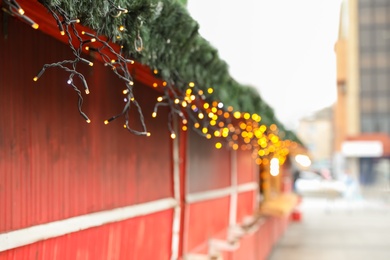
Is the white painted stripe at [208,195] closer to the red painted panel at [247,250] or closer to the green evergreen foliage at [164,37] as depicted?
the red painted panel at [247,250]

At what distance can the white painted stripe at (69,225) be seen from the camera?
9.77 ft

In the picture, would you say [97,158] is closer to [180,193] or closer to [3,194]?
[3,194]

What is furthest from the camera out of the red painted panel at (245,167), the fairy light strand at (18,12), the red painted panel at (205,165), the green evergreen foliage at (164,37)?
the red painted panel at (245,167)

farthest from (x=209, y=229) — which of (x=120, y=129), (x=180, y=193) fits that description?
(x=120, y=129)

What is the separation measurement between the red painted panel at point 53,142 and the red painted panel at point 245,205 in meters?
6.33

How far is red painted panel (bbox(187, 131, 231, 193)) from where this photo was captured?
7043 mm

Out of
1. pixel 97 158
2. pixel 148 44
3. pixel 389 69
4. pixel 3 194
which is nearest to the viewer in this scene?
pixel 3 194

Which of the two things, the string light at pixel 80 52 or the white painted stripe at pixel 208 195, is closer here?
the string light at pixel 80 52

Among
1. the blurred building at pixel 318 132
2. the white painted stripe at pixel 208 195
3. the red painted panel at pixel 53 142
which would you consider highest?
the blurred building at pixel 318 132

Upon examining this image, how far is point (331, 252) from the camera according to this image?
48.0 feet

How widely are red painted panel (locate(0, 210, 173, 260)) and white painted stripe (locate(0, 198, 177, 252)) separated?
4 centimetres

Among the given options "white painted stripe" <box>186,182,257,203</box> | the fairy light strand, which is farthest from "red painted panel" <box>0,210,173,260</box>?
the fairy light strand

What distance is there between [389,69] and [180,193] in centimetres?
4898

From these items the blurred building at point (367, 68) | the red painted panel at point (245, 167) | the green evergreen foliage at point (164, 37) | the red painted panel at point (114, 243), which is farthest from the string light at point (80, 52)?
the blurred building at point (367, 68)
